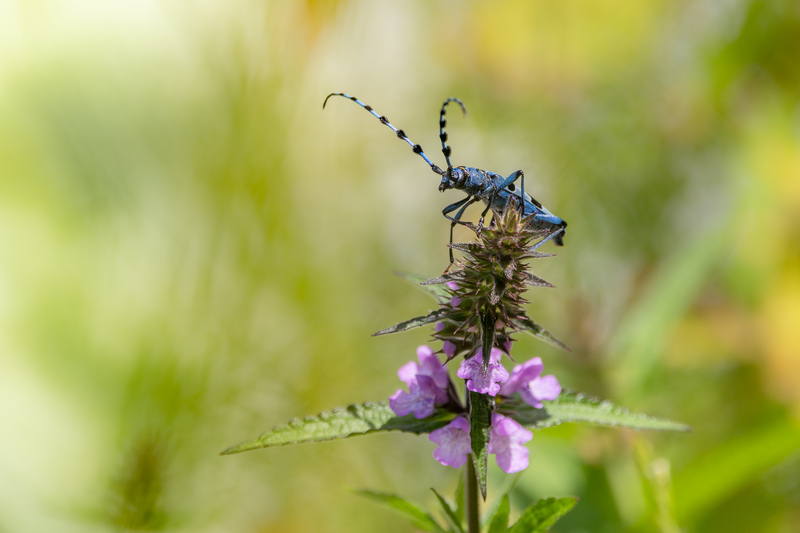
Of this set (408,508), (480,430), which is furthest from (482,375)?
(408,508)

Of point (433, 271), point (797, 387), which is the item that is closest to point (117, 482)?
point (433, 271)

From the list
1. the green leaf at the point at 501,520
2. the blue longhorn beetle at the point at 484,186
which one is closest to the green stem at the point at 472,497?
the green leaf at the point at 501,520

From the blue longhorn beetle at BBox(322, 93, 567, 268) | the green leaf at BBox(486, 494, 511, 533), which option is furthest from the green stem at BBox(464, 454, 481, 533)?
the blue longhorn beetle at BBox(322, 93, 567, 268)

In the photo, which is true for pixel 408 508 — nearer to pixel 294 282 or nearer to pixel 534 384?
pixel 534 384

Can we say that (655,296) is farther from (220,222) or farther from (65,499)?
(65,499)

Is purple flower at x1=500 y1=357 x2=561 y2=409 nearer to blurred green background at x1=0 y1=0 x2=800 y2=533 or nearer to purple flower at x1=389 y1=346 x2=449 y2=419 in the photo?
purple flower at x1=389 y1=346 x2=449 y2=419

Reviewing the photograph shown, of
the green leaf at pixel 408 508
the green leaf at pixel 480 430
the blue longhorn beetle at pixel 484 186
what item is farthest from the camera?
the blue longhorn beetle at pixel 484 186

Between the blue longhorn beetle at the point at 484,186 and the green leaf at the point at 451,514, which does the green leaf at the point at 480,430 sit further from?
the blue longhorn beetle at the point at 484,186
